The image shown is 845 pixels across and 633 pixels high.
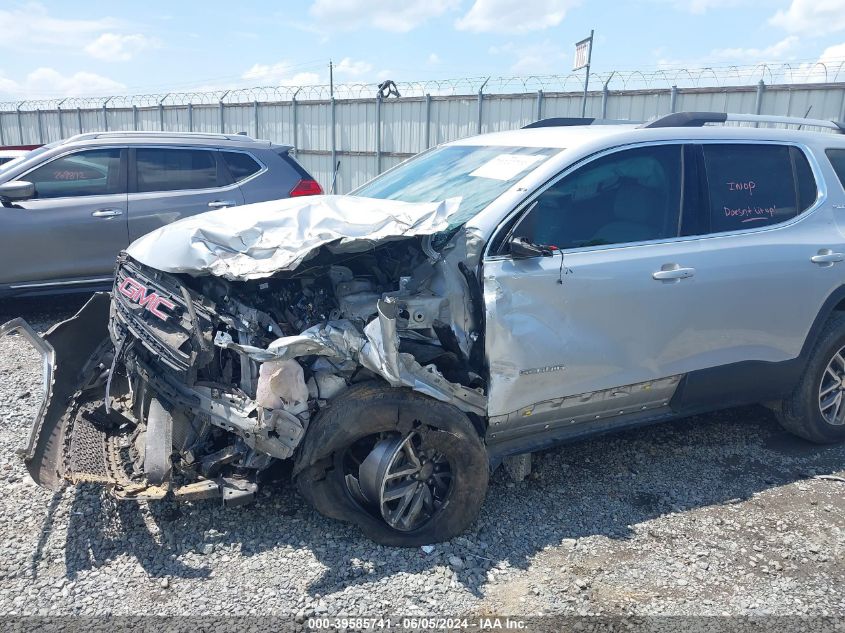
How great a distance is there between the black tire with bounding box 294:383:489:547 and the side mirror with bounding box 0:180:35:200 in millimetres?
4713

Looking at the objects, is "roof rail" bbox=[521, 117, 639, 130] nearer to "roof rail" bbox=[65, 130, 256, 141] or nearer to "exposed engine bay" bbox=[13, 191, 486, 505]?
"exposed engine bay" bbox=[13, 191, 486, 505]

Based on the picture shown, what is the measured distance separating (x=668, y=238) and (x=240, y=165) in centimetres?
507

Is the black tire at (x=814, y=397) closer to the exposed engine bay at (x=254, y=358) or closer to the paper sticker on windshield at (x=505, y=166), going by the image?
the paper sticker on windshield at (x=505, y=166)

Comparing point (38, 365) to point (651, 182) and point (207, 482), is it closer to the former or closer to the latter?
point (207, 482)

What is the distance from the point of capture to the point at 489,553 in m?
3.17

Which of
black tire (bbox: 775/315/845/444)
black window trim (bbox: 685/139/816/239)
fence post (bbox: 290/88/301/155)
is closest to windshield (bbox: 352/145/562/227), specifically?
black window trim (bbox: 685/139/816/239)

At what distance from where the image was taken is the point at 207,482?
300 cm

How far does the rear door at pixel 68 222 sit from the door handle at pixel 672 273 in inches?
206

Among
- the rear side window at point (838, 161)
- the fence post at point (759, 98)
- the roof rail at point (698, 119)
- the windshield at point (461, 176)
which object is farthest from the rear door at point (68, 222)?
the fence post at point (759, 98)

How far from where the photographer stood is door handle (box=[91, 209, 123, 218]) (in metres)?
6.54

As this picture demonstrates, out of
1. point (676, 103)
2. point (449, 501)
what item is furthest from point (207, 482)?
point (676, 103)

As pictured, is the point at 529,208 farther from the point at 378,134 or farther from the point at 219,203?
the point at 378,134

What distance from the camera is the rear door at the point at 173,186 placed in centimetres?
675

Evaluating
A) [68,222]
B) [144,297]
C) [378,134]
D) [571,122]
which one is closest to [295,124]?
[378,134]
